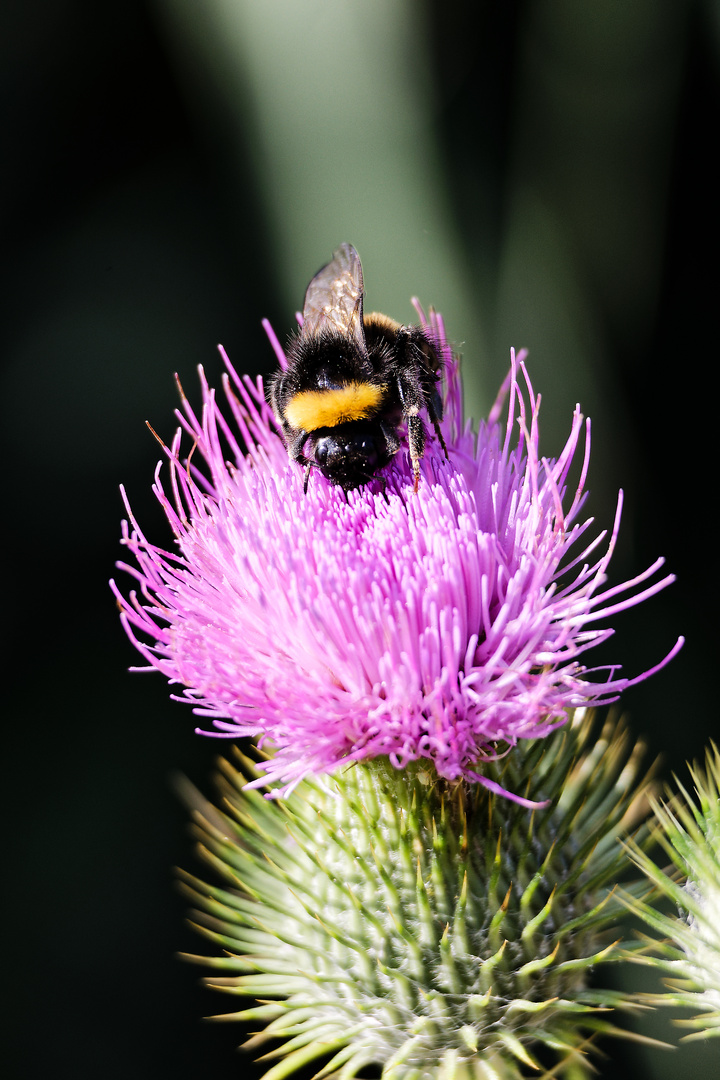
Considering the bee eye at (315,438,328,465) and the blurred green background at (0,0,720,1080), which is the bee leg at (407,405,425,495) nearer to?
the bee eye at (315,438,328,465)

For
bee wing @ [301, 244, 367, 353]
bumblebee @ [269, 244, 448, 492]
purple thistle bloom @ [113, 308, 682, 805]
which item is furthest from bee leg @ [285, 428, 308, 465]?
bee wing @ [301, 244, 367, 353]

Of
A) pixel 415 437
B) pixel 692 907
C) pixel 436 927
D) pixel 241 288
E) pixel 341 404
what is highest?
pixel 241 288

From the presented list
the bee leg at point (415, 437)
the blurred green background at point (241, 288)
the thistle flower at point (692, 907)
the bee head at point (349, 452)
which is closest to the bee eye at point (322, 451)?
the bee head at point (349, 452)

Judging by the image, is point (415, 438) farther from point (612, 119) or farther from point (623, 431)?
point (612, 119)

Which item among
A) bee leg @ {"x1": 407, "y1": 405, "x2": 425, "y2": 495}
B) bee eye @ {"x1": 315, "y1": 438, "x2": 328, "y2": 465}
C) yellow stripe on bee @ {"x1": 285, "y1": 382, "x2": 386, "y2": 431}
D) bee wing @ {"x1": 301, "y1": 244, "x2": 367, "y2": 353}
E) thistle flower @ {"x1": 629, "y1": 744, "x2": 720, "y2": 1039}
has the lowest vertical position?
thistle flower @ {"x1": 629, "y1": 744, "x2": 720, "y2": 1039}

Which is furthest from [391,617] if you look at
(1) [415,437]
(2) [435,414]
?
(2) [435,414]

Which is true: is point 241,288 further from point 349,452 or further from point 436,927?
point 436,927

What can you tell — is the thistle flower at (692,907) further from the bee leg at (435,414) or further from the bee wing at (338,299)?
the bee wing at (338,299)
